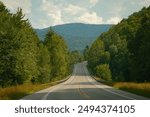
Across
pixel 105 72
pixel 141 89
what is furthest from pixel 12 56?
pixel 105 72

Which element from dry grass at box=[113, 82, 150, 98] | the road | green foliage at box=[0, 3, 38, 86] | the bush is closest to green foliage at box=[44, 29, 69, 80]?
the bush

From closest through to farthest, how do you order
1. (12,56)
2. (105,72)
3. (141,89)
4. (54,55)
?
1. (141,89)
2. (12,56)
3. (54,55)
4. (105,72)

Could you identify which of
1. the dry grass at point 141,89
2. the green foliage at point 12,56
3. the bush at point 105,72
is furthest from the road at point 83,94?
the bush at point 105,72

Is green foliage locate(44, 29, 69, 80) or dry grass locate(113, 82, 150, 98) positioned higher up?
green foliage locate(44, 29, 69, 80)

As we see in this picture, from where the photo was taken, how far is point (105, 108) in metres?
18.1

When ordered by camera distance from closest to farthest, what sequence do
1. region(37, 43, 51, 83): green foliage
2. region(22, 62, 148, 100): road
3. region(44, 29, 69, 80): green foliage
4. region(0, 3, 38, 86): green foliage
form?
1. region(22, 62, 148, 100): road
2. region(0, 3, 38, 86): green foliage
3. region(37, 43, 51, 83): green foliage
4. region(44, 29, 69, 80): green foliage

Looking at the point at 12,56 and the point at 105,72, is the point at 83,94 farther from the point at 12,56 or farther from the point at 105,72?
the point at 105,72

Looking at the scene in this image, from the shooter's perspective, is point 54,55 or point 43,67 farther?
point 54,55

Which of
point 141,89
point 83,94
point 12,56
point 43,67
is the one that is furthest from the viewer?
point 43,67

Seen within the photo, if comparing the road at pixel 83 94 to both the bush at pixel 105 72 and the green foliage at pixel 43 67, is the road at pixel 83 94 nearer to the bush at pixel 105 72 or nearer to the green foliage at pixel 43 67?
the green foliage at pixel 43 67

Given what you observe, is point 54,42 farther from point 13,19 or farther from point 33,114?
point 33,114

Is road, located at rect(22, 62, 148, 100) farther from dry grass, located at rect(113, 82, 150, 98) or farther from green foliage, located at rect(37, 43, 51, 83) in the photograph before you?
green foliage, located at rect(37, 43, 51, 83)

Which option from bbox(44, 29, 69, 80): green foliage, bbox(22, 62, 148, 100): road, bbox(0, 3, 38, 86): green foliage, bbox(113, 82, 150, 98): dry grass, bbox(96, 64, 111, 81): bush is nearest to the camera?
bbox(22, 62, 148, 100): road

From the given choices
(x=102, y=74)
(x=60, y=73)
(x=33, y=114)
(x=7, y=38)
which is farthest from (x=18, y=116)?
(x=102, y=74)
